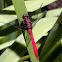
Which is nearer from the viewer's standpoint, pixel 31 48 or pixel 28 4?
pixel 31 48

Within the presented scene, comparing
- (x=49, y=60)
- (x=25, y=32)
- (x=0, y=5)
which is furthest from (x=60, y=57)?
(x=0, y=5)

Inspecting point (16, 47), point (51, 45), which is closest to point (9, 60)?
point (16, 47)

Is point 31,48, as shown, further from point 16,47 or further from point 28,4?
point 28,4

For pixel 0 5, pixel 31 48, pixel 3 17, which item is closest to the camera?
pixel 31 48

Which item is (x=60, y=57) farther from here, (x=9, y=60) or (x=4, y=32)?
(x=4, y=32)

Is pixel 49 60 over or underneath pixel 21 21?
underneath

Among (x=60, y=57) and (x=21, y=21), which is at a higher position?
(x=21, y=21)

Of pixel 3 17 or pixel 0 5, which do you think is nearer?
pixel 3 17

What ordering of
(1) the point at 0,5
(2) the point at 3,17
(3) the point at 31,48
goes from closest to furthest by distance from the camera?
(3) the point at 31,48
(2) the point at 3,17
(1) the point at 0,5
